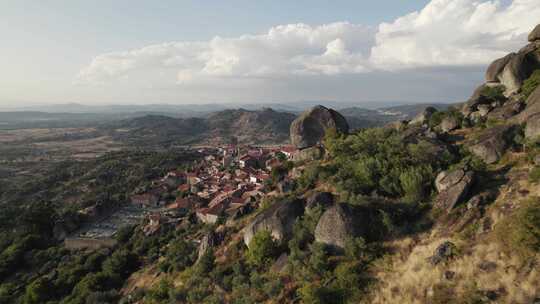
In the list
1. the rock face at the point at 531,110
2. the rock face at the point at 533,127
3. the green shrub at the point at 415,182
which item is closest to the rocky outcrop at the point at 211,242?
the green shrub at the point at 415,182

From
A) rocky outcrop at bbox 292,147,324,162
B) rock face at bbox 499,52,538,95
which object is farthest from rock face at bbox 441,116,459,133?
rocky outcrop at bbox 292,147,324,162

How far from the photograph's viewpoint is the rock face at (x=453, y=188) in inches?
682

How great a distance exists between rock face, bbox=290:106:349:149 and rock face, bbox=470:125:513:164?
21066 millimetres

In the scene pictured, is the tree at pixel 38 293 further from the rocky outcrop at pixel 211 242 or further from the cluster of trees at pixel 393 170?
the cluster of trees at pixel 393 170

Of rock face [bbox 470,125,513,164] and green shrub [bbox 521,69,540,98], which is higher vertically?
green shrub [bbox 521,69,540,98]

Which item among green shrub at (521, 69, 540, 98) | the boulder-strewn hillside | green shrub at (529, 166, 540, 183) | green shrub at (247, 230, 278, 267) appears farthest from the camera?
green shrub at (521, 69, 540, 98)

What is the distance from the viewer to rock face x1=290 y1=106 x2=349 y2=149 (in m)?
42.9

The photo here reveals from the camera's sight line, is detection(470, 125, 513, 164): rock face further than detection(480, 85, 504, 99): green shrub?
No

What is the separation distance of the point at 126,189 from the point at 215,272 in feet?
234

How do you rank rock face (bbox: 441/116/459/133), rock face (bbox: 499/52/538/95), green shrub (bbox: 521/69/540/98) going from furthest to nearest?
rock face (bbox: 499/52/538/95) < rock face (bbox: 441/116/459/133) < green shrub (bbox: 521/69/540/98)

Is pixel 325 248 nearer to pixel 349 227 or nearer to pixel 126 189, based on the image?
pixel 349 227

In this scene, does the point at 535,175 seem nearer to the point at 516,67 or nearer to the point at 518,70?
the point at 518,70

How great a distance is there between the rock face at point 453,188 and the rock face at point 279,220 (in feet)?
30.3

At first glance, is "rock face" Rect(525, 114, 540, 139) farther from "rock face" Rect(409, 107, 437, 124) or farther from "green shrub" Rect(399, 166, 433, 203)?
"rock face" Rect(409, 107, 437, 124)
